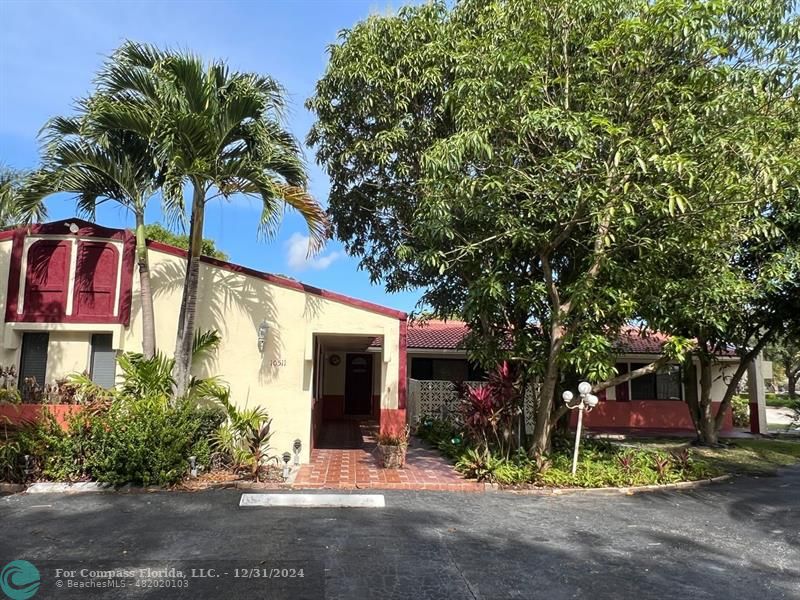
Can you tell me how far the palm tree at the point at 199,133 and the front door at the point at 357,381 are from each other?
1128cm

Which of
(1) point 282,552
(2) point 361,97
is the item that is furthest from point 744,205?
(1) point 282,552

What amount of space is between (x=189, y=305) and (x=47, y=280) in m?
3.06

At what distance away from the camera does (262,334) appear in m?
10.1

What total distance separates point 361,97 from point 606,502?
8.09 m

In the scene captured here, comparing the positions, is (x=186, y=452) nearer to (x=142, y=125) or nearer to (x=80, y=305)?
(x=80, y=305)

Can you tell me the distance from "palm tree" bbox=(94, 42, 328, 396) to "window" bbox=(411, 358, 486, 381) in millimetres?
10030

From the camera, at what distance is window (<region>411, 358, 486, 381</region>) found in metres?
18.7

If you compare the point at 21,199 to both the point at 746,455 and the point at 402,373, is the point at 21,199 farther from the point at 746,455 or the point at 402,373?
the point at 746,455

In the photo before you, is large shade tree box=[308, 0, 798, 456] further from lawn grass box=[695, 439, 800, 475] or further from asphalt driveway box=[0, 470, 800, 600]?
lawn grass box=[695, 439, 800, 475]

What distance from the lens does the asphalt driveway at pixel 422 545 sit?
4742 mm

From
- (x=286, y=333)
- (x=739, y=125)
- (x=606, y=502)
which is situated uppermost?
(x=739, y=125)

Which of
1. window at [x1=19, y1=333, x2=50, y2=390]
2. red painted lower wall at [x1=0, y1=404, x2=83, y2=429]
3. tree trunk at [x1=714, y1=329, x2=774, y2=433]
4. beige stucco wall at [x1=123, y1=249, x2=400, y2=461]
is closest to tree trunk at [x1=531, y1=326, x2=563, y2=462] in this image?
beige stucco wall at [x1=123, y1=249, x2=400, y2=461]

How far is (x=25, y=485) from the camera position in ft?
26.6

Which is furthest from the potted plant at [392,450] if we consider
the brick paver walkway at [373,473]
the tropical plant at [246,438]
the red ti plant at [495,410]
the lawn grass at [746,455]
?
the lawn grass at [746,455]
